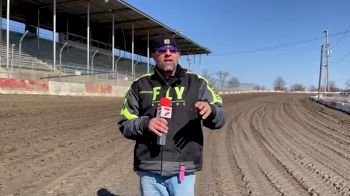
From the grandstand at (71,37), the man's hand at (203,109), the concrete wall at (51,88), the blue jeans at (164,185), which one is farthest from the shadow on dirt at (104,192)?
the grandstand at (71,37)

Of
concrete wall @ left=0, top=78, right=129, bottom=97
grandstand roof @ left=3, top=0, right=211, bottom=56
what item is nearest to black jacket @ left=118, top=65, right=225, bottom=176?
concrete wall @ left=0, top=78, right=129, bottom=97

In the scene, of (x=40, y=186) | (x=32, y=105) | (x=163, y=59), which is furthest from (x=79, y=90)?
(x=163, y=59)

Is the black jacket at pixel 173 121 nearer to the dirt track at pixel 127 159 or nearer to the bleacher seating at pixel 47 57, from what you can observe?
the dirt track at pixel 127 159

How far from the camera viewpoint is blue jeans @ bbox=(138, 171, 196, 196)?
3260mm

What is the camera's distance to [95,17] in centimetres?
4869

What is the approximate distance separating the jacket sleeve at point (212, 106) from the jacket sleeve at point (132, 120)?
1.38 feet

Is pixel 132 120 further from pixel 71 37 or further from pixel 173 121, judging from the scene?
pixel 71 37

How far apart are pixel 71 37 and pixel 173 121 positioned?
51406 mm

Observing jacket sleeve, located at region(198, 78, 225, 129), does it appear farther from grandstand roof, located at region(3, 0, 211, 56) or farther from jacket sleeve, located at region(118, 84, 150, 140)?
grandstand roof, located at region(3, 0, 211, 56)

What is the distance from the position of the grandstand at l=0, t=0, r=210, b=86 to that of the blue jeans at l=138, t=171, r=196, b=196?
25.5 meters

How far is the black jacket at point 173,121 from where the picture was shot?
319cm

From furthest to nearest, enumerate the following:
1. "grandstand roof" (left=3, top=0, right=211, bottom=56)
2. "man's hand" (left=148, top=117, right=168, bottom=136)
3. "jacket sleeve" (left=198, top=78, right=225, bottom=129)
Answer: "grandstand roof" (left=3, top=0, right=211, bottom=56) → "jacket sleeve" (left=198, top=78, right=225, bottom=129) → "man's hand" (left=148, top=117, right=168, bottom=136)

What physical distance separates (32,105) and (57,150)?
1001 centimetres

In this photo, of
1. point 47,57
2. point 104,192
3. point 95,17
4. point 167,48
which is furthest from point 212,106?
point 95,17
